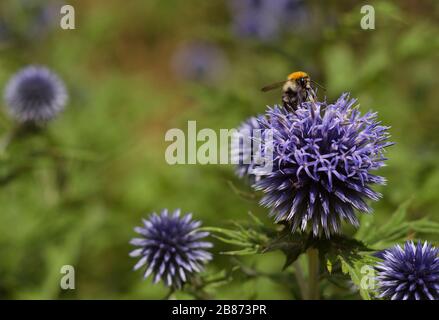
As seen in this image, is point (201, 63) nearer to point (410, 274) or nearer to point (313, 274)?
point (313, 274)

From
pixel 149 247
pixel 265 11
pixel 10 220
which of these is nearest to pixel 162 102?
pixel 265 11

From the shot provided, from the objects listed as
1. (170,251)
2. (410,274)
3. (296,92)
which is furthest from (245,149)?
(410,274)

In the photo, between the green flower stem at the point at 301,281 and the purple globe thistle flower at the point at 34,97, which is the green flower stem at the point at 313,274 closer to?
the green flower stem at the point at 301,281

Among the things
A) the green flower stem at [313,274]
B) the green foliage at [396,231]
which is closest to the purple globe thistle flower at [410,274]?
the green foliage at [396,231]

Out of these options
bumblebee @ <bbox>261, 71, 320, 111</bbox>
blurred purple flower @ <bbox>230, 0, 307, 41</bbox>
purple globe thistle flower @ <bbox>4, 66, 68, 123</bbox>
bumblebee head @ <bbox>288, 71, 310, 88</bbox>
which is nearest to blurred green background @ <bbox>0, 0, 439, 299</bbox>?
blurred purple flower @ <bbox>230, 0, 307, 41</bbox>

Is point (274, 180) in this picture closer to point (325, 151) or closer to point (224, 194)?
point (325, 151)
